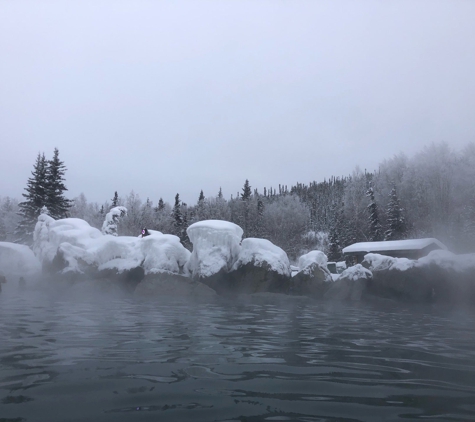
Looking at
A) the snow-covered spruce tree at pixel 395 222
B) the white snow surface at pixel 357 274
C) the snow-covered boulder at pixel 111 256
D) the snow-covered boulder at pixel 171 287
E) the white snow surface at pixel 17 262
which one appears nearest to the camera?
the snow-covered boulder at pixel 171 287

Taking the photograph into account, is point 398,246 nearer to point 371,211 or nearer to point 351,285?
point 371,211

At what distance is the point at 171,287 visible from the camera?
639 inches

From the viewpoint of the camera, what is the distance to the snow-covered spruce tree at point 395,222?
36719 mm

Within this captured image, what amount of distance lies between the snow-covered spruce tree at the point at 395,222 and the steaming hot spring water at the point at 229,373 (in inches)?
1252

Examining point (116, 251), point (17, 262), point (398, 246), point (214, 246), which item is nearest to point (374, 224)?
point (398, 246)

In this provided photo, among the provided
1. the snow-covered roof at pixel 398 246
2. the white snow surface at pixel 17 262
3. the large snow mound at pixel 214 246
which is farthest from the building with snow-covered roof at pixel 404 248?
the white snow surface at pixel 17 262

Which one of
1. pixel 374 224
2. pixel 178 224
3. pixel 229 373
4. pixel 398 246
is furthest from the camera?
pixel 178 224

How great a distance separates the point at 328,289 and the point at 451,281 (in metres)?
4.90

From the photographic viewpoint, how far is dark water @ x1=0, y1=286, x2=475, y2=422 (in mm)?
2787

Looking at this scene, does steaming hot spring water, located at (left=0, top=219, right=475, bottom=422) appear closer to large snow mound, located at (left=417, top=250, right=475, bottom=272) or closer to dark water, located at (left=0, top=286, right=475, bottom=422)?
dark water, located at (left=0, top=286, right=475, bottom=422)

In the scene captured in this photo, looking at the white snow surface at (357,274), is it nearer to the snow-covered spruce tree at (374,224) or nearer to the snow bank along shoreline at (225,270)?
the snow bank along shoreline at (225,270)

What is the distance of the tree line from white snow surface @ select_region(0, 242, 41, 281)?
437 inches

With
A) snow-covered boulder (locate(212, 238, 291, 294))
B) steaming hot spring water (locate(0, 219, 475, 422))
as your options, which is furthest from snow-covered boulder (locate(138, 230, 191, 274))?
steaming hot spring water (locate(0, 219, 475, 422))

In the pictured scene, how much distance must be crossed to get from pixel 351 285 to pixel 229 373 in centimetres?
1352
